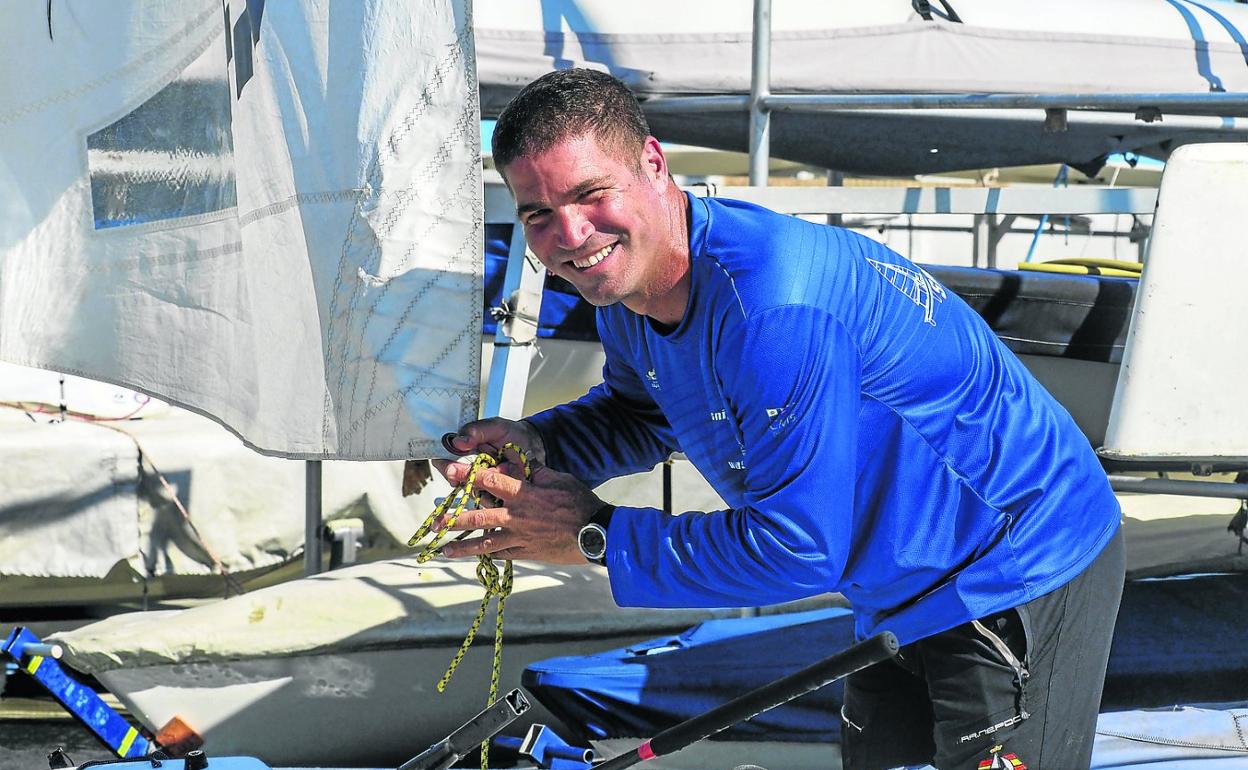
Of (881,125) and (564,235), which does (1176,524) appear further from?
(564,235)

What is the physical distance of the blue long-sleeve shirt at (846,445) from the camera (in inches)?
50.0

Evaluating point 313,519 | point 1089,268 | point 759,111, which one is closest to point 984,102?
point 759,111

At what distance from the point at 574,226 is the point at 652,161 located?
13 centimetres

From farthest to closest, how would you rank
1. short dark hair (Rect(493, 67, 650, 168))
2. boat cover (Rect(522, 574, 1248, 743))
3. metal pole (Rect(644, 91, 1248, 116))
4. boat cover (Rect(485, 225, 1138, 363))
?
boat cover (Rect(485, 225, 1138, 363)) < metal pole (Rect(644, 91, 1248, 116)) < boat cover (Rect(522, 574, 1248, 743)) < short dark hair (Rect(493, 67, 650, 168))

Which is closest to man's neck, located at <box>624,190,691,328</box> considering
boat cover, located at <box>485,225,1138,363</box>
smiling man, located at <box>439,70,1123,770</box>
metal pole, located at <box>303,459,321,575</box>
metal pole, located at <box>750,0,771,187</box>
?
smiling man, located at <box>439,70,1123,770</box>

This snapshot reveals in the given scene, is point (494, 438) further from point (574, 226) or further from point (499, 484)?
point (574, 226)

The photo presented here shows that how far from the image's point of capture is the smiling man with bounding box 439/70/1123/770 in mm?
1270

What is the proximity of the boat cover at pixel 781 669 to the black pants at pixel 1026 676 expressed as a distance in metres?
0.90

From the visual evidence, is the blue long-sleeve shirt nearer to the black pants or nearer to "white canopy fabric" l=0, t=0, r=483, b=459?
the black pants

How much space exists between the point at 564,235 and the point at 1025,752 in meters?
0.89

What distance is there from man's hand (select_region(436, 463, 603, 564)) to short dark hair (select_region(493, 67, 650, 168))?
0.39m

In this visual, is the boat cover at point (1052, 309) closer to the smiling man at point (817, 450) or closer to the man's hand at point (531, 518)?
the smiling man at point (817, 450)

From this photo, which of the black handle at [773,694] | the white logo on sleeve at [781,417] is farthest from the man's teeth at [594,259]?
the black handle at [773,694]

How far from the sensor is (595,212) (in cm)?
128
